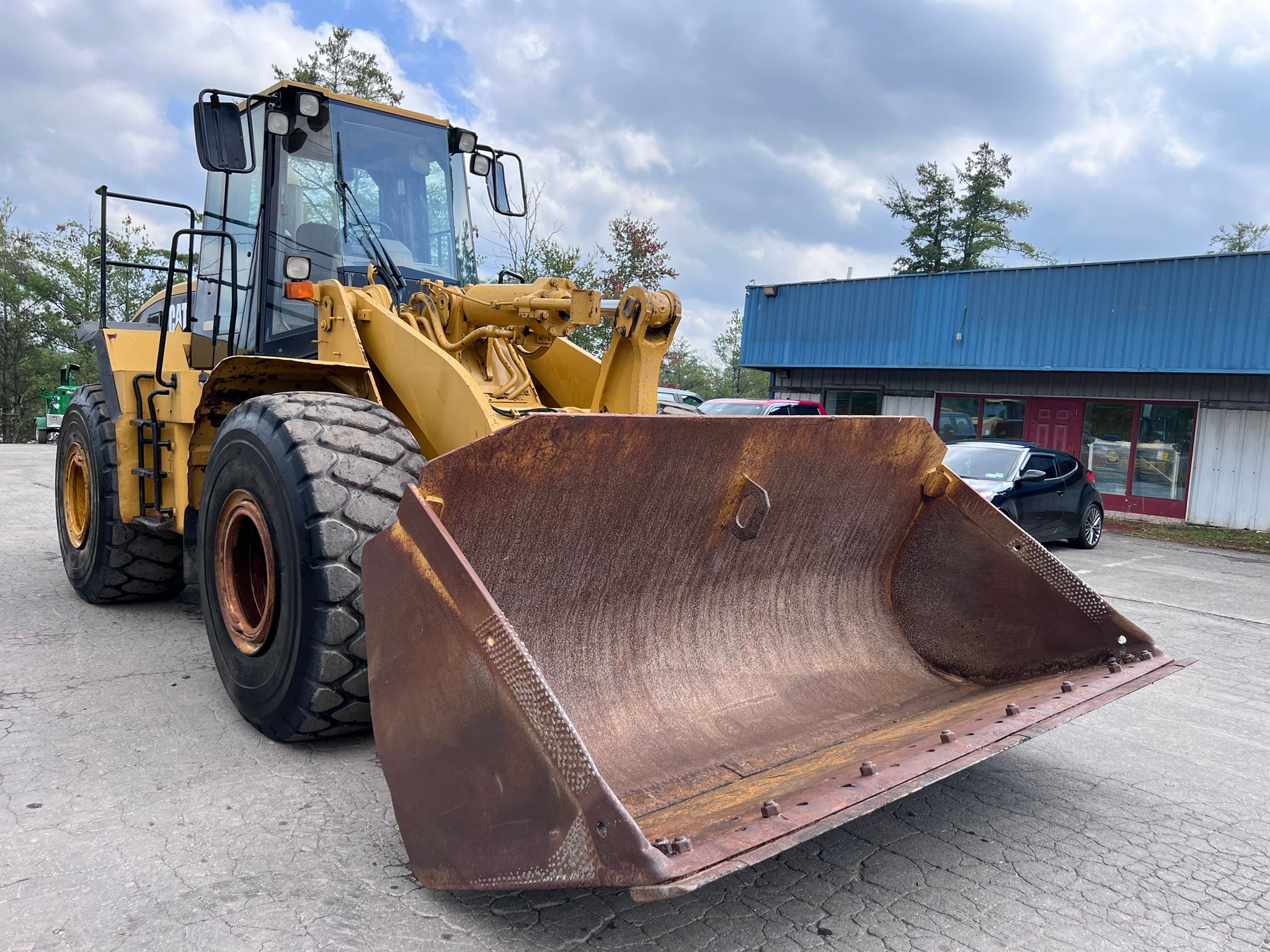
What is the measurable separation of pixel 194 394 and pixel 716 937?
4.19 metres

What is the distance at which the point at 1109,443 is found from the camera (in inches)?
703

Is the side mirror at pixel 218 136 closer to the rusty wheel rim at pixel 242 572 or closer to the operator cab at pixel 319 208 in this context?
the operator cab at pixel 319 208

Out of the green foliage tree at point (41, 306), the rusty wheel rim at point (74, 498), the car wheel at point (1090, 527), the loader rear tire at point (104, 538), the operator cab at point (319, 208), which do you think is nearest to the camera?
the operator cab at point (319, 208)

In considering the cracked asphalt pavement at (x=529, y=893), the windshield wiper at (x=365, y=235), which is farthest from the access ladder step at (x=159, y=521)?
the windshield wiper at (x=365, y=235)

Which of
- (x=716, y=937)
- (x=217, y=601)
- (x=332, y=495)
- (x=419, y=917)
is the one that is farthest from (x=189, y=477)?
(x=716, y=937)

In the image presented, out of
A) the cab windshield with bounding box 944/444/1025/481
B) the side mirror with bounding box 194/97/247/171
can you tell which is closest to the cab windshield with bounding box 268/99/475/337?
the side mirror with bounding box 194/97/247/171

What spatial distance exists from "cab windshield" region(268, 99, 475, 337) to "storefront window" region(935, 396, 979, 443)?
16020 mm

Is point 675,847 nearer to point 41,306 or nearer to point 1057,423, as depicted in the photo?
point 1057,423

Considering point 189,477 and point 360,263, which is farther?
point 189,477

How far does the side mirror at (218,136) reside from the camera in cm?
442

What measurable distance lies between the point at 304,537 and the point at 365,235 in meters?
2.17

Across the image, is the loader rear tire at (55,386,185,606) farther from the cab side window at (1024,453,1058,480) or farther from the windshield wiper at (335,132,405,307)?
the cab side window at (1024,453,1058,480)

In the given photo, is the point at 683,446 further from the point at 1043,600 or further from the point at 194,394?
the point at 194,394

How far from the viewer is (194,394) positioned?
5312 millimetres
